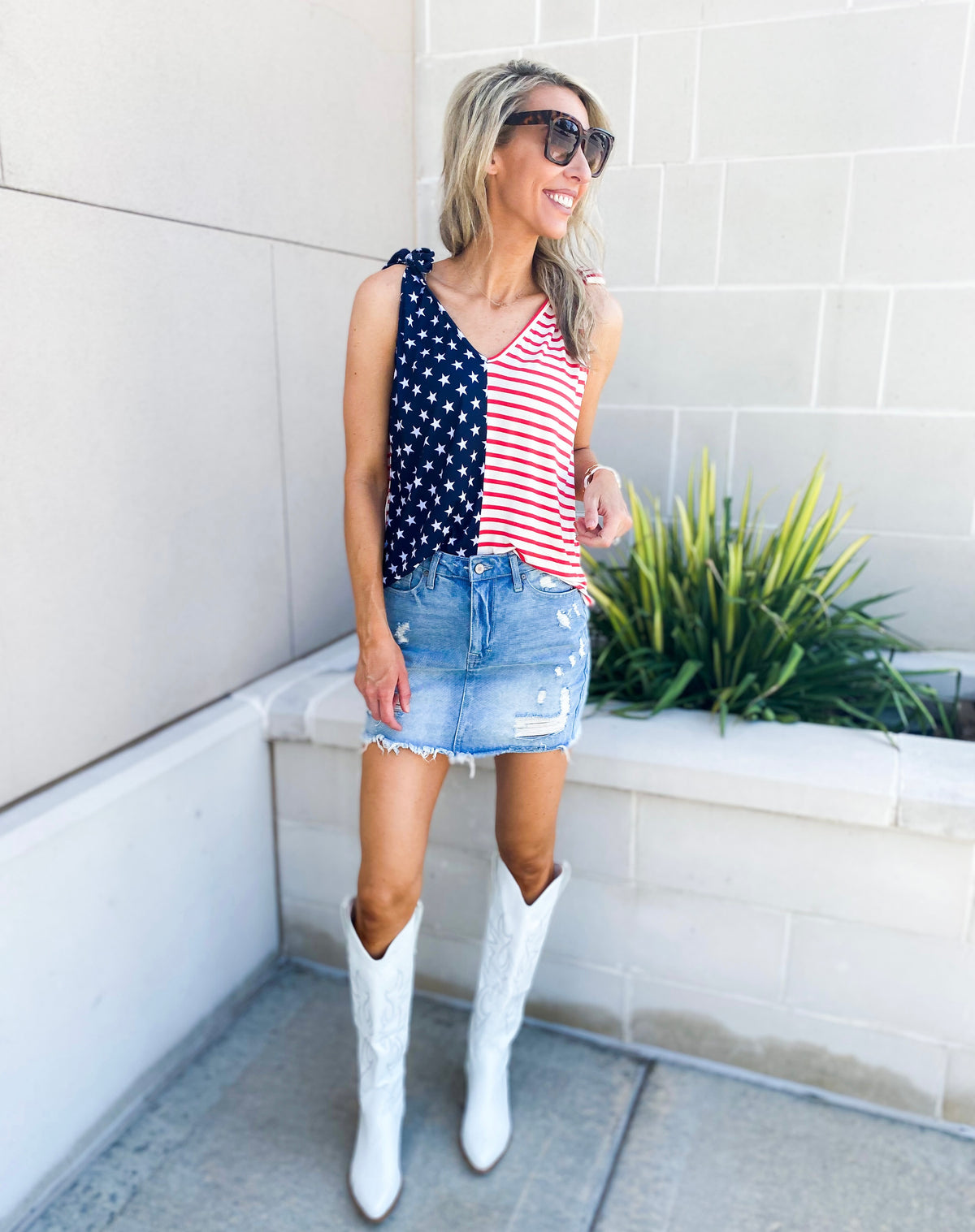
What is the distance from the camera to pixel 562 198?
60.2 inches

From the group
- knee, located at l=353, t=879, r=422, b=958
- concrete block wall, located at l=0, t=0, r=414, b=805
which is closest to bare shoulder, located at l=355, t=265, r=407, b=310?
concrete block wall, located at l=0, t=0, r=414, b=805

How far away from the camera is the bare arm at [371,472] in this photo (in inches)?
61.3

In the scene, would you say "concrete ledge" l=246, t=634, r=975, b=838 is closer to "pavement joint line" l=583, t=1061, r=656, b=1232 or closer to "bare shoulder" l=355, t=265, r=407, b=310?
"pavement joint line" l=583, t=1061, r=656, b=1232

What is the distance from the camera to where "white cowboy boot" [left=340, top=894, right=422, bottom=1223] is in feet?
5.80

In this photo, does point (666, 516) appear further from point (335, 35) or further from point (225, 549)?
point (335, 35)

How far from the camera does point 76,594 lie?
1.95 m

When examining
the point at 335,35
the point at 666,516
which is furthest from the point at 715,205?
the point at 335,35

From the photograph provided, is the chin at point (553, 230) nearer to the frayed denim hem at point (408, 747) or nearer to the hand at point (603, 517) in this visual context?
the hand at point (603, 517)

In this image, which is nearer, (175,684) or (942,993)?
(942,993)

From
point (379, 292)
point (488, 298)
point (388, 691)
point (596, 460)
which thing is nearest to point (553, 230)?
point (488, 298)

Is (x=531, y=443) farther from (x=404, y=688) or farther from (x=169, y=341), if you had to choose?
(x=169, y=341)

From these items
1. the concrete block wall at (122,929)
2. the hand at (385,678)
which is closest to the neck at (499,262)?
the hand at (385,678)

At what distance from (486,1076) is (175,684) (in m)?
1.12

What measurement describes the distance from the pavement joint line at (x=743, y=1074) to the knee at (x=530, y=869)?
2.09 ft
